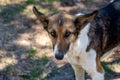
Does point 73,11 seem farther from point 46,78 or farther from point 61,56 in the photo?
point 61,56

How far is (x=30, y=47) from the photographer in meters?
6.43

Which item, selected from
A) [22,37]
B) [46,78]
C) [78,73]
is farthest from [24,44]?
[78,73]

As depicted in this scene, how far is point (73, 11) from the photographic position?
7355 mm

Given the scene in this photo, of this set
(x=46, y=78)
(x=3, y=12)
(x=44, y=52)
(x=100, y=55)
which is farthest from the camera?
(x=3, y=12)

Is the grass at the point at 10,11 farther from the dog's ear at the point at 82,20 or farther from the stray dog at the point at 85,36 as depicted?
the dog's ear at the point at 82,20

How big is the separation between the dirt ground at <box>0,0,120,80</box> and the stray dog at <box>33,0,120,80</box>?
701 mm

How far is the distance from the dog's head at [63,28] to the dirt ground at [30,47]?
5.60ft

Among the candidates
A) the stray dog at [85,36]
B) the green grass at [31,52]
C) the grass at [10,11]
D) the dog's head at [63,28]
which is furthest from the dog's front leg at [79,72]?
the grass at [10,11]

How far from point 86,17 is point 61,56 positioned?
1.82ft

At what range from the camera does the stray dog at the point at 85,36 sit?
4.11 metres

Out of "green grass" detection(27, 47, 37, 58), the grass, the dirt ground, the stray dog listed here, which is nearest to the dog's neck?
the stray dog

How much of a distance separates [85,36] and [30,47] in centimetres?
207

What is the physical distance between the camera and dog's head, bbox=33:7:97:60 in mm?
4082

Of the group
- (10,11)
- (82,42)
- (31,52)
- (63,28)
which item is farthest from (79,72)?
(10,11)
